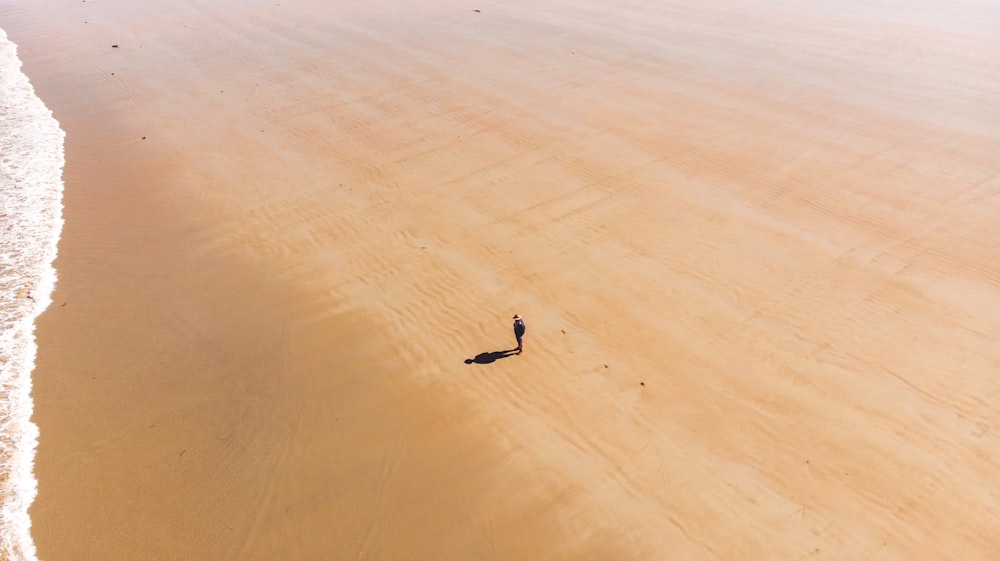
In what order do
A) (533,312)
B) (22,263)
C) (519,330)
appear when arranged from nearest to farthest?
1. (519,330)
2. (533,312)
3. (22,263)

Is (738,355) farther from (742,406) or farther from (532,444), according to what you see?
(532,444)

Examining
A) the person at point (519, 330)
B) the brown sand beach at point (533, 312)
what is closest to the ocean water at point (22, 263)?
the brown sand beach at point (533, 312)

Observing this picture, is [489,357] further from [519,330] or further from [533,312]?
[533,312]

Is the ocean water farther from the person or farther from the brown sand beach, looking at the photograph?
the person

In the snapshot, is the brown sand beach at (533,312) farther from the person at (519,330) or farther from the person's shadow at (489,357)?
the person at (519,330)

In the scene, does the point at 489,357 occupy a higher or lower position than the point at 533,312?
lower

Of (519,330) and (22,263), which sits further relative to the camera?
(22,263)

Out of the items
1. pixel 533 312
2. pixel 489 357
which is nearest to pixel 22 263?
pixel 489 357
